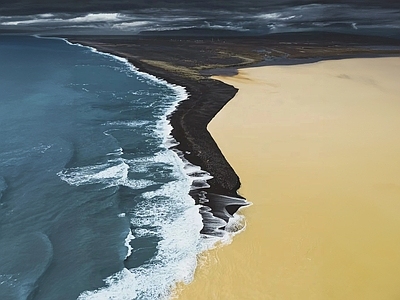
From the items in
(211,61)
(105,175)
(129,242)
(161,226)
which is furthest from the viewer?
(211,61)

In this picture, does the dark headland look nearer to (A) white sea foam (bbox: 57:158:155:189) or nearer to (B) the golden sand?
(B) the golden sand

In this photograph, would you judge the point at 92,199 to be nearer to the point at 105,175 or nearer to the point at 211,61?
the point at 105,175

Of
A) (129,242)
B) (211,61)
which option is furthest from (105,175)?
(211,61)

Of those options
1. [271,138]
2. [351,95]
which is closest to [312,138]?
[271,138]

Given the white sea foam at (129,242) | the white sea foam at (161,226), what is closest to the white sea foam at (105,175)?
the white sea foam at (161,226)

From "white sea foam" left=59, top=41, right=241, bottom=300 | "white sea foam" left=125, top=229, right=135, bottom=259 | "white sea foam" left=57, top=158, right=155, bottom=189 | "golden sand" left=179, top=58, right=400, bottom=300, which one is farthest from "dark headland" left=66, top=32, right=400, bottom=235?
"white sea foam" left=57, top=158, right=155, bottom=189

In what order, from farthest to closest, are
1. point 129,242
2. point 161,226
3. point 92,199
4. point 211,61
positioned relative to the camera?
point 211,61 < point 92,199 < point 161,226 < point 129,242

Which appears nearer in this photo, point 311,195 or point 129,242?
point 129,242
